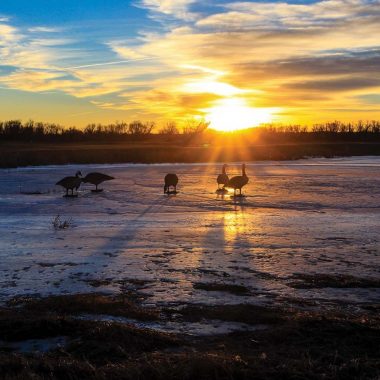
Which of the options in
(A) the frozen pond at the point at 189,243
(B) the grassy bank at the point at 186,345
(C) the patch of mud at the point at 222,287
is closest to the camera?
(B) the grassy bank at the point at 186,345

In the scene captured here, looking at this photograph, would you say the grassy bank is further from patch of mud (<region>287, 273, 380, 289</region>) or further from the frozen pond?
patch of mud (<region>287, 273, 380, 289</region>)

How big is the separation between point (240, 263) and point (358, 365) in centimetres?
393

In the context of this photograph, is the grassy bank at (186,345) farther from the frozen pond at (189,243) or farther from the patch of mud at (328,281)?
the patch of mud at (328,281)

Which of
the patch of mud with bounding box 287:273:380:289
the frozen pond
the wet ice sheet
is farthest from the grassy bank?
the patch of mud with bounding box 287:273:380:289

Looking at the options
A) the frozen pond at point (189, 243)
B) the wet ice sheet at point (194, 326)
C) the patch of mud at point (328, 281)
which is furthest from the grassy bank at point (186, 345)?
the patch of mud at point (328, 281)

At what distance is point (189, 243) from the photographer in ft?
31.4

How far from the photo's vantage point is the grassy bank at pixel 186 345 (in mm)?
4082

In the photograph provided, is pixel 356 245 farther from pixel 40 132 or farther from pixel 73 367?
pixel 40 132

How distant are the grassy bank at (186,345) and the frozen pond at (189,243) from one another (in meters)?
0.58

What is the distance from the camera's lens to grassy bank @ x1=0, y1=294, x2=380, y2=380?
13.4 ft

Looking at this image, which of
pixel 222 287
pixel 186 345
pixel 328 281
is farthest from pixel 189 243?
pixel 186 345

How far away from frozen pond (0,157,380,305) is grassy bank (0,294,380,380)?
23.0 inches

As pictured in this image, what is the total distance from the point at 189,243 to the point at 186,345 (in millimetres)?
4768

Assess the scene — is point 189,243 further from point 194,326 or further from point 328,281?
point 194,326
